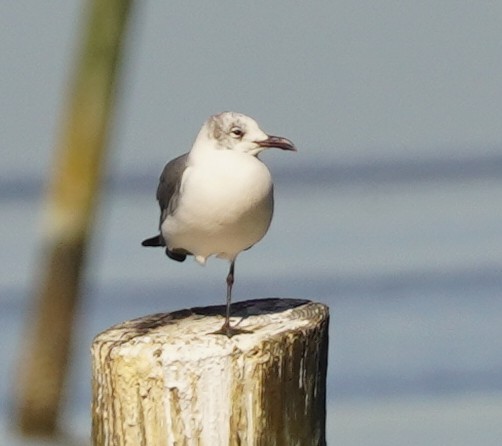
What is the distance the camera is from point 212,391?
2510 millimetres

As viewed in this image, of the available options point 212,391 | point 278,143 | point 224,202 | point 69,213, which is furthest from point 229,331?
point 69,213

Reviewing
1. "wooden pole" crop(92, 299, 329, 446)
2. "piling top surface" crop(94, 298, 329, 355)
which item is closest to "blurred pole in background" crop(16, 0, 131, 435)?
"piling top surface" crop(94, 298, 329, 355)

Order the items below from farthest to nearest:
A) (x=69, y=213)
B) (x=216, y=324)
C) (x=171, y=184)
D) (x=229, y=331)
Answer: (x=69, y=213)
(x=171, y=184)
(x=216, y=324)
(x=229, y=331)

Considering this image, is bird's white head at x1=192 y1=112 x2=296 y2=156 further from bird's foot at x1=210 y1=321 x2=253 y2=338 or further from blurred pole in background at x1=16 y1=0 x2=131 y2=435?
blurred pole in background at x1=16 y1=0 x2=131 y2=435

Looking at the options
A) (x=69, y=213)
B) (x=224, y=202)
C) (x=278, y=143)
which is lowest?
(x=69, y=213)

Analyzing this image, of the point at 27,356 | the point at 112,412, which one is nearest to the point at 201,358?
the point at 112,412

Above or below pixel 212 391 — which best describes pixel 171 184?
above

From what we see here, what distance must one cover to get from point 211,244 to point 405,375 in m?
3.25

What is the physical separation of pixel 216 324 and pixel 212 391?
0.47m

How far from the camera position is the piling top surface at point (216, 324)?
2.65 m

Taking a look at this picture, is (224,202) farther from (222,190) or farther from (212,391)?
(212,391)

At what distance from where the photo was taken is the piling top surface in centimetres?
265

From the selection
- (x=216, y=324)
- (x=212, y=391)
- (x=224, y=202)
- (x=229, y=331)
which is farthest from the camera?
(x=224, y=202)

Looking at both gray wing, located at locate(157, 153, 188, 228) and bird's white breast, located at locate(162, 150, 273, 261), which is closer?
bird's white breast, located at locate(162, 150, 273, 261)
